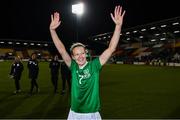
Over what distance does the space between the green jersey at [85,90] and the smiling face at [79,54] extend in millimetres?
99

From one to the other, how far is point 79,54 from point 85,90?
0.49m

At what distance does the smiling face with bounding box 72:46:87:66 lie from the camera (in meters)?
4.65

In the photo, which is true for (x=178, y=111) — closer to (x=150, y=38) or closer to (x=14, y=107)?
(x=14, y=107)

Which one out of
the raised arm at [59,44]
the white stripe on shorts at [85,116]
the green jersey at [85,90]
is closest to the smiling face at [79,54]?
the green jersey at [85,90]

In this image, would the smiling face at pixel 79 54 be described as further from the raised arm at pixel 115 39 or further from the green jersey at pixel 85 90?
the raised arm at pixel 115 39

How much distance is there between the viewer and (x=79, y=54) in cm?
465

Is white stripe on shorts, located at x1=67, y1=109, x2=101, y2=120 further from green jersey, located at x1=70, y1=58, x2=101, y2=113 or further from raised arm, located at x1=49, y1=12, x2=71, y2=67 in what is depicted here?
raised arm, located at x1=49, y1=12, x2=71, y2=67

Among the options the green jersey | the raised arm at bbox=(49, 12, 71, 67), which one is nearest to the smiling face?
the green jersey

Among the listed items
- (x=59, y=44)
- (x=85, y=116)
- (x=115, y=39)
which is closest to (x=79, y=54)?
(x=59, y=44)

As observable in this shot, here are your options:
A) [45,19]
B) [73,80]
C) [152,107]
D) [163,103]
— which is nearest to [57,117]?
[152,107]

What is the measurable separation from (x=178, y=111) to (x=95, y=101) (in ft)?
24.3

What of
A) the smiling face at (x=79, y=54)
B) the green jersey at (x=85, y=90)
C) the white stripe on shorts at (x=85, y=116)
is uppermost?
the smiling face at (x=79, y=54)

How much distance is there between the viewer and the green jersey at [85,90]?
15.3ft

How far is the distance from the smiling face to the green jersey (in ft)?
0.33
